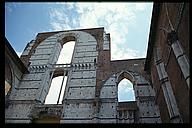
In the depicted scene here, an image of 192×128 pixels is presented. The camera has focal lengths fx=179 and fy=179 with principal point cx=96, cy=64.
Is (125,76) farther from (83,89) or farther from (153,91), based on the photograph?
(83,89)

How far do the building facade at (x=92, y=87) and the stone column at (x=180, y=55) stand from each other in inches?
42.3

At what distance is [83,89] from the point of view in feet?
39.1

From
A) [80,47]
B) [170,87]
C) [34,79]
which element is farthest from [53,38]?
[170,87]

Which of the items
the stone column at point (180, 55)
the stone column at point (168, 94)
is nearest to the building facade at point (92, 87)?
the stone column at point (168, 94)

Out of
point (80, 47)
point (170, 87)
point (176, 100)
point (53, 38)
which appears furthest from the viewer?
point (53, 38)

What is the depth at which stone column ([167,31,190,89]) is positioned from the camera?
5.44m

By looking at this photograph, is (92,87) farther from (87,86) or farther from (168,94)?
(168,94)

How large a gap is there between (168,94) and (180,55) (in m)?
2.37

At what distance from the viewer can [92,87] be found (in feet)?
39.1

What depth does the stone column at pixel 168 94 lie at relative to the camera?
22.5 ft

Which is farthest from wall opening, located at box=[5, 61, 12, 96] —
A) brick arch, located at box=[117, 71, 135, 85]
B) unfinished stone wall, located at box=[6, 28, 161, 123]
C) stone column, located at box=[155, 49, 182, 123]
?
stone column, located at box=[155, 49, 182, 123]

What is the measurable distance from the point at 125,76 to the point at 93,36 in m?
5.20

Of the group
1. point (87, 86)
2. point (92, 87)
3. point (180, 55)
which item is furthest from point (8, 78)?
point (180, 55)

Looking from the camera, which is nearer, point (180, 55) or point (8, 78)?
point (180, 55)
